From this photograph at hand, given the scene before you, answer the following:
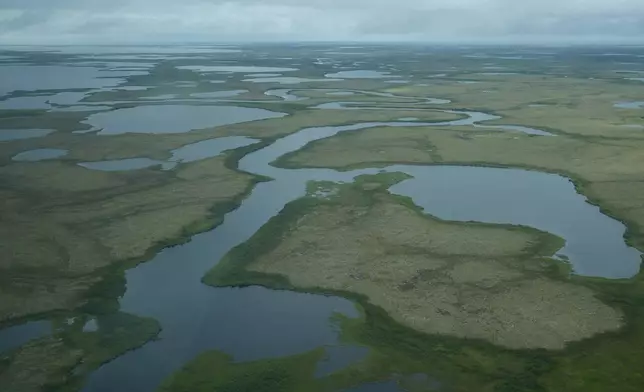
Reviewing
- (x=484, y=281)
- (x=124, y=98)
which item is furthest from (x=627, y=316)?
(x=124, y=98)

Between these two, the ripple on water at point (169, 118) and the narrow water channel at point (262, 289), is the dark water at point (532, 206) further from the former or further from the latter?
the ripple on water at point (169, 118)

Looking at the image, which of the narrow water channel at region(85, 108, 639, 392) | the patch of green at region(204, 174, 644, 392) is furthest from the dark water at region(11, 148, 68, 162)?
the patch of green at region(204, 174, 644, 392)

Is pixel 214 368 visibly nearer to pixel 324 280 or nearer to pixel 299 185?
pixel 324 280

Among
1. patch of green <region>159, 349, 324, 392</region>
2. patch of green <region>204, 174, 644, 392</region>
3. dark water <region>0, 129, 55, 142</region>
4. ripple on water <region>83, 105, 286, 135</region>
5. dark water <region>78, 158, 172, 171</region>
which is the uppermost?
ripple on water <region>83, 105, 286, 135</region>

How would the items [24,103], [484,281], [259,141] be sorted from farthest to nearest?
[24,103]
[259,141]
[484,281]

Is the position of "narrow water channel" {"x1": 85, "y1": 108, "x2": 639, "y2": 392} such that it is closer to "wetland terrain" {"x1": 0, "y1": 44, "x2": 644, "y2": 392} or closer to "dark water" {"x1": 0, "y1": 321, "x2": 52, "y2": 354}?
"wetland terrain" {"x1": 0, "y1": 44, "x2": 644, "y2": 392}

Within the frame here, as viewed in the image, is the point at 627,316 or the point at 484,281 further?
the point at 484,281

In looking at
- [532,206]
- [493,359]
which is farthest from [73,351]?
[532,206]
